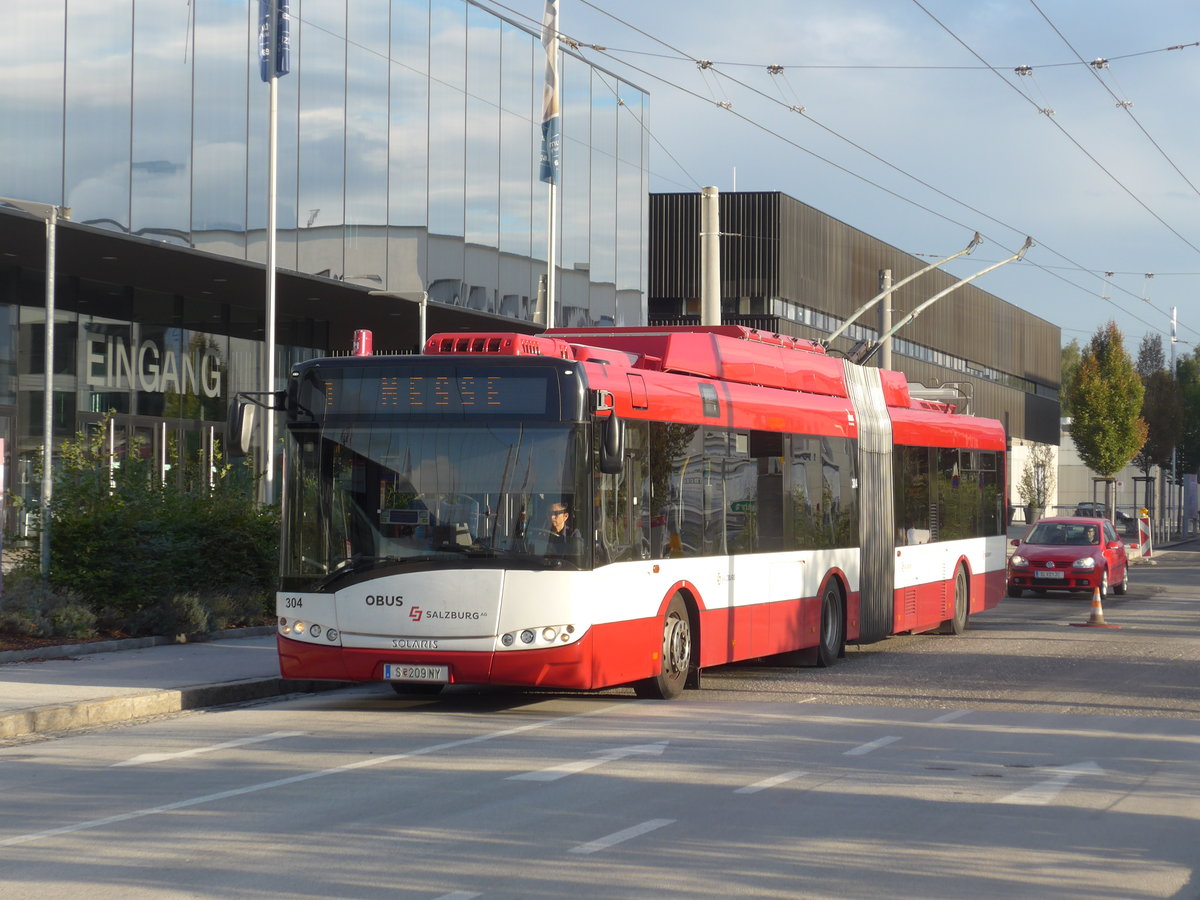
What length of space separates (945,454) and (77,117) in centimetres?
1405

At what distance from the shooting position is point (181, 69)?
26922 mm

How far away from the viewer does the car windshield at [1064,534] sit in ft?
107

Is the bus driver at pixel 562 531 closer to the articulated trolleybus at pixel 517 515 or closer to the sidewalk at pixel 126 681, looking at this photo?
the articulated trolleybus at pixel 517 515

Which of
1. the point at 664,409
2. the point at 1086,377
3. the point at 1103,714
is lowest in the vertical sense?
the point at 1103,714

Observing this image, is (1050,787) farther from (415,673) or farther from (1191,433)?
(1191,433)

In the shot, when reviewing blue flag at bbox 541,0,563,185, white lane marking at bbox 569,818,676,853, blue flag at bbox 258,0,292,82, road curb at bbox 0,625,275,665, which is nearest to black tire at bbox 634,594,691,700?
white lane marking at bbox 569,818,676,853

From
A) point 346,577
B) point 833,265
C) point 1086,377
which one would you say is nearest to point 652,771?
point 346,577

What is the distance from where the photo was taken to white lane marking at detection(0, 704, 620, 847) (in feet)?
26.8

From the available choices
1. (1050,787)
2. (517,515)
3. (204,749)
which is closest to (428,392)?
(517,515)

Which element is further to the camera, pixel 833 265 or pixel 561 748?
pixel 833 265

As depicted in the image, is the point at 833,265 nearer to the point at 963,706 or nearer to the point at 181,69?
the point at 181,69

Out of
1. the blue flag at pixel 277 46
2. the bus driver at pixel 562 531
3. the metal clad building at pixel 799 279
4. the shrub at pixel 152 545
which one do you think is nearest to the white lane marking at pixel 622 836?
the bus driver at pixel 562 531

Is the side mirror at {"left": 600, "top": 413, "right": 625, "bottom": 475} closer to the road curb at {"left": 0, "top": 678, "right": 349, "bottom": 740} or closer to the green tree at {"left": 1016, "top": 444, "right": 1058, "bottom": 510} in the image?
the road curb at {"left": 0, "top": 678, "right": 349, "bottom": 740}

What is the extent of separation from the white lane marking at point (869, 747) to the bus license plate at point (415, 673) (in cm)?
324
